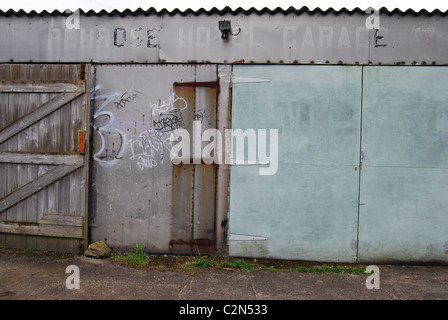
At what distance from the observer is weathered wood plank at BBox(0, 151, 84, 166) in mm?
4977

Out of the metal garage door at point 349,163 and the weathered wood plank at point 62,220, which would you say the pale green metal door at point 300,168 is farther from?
the weathered wood plank at point 62,220

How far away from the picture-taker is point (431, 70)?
15.5ft

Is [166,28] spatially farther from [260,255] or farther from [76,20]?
[260,255]

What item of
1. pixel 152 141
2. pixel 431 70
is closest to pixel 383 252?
pixel 431 70

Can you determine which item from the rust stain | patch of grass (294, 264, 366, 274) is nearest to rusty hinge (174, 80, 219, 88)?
the rust stain

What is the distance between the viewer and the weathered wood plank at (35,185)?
16.4 feet

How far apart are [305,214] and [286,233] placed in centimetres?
38

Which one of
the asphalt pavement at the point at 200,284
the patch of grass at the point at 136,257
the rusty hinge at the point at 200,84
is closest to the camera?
the asphalt pavement at the point at 200,284

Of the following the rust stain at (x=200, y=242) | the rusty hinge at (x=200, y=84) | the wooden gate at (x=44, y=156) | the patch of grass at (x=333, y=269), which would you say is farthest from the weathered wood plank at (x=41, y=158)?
the patch of grass at (x=333, y=269)

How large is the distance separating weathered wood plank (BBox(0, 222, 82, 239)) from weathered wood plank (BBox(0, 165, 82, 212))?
0.96 feet

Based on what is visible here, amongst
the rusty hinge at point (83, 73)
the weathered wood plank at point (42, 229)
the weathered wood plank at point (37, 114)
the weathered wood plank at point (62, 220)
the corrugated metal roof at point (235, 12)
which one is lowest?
the weathered wood plank at point (42, 229)

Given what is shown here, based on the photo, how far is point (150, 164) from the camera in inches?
196

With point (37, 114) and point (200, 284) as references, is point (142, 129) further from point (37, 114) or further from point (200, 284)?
point (200, 284)

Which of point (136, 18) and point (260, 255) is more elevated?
point (136, 18)
